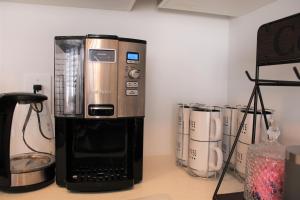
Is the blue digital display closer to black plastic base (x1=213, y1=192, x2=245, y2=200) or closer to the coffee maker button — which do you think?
the coffee maker button

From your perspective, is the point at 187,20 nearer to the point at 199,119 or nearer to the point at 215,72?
the point at 215,72

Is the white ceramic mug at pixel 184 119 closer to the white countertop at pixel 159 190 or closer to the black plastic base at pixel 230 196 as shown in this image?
the white countertop at pixel 159 190

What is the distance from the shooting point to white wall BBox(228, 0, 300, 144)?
0.76m

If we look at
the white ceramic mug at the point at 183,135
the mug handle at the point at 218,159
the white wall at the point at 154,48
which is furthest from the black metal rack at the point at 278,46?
the white wall at the point at 154,48

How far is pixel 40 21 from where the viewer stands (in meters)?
0.90

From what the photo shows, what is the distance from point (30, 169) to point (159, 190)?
37 cm

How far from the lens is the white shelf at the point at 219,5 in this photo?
0.86m

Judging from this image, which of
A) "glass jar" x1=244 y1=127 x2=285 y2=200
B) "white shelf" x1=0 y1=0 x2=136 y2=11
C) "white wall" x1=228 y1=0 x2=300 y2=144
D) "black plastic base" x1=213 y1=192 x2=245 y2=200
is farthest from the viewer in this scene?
"white shelf" x1=0 y1=0 x2=136 y2=11

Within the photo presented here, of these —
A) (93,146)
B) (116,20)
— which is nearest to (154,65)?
(116,20)

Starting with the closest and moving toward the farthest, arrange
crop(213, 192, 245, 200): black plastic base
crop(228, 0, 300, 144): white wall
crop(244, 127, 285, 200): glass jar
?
1. crop(244, 127, 285, 200): glass jar
2. crop(213, 192, 245, 200): black plastic base
3. crop(228, 0, 300, 144): white wall

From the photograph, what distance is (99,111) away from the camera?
66 centimetres

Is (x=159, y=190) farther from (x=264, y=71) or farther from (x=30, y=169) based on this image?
(x=264, y=71)

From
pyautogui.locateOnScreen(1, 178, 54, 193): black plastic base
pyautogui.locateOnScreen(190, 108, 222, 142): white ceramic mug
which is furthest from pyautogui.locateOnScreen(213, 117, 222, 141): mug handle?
pyautogui.locateOnScreen(1, 178, 54, 193): black plastic base

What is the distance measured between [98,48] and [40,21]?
38 cm
